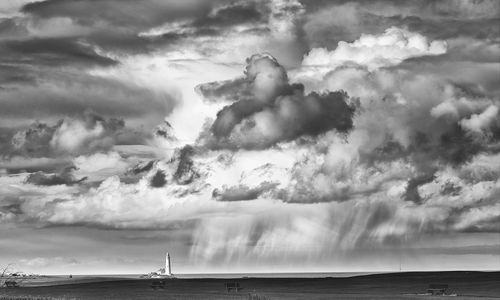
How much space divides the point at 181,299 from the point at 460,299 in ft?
142

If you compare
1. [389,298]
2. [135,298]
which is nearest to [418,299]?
[389,298]

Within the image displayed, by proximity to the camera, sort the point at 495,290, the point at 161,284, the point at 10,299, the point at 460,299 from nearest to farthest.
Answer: the point at 10,299 < the point at 460,299 < the point at 495,290 < the point at 161,284

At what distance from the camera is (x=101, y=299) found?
119 m

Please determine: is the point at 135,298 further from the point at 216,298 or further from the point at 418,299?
the point at 418,299

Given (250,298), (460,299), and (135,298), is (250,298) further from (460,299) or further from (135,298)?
(460,299)

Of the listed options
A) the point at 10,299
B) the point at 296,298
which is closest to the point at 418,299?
the point at 296,298

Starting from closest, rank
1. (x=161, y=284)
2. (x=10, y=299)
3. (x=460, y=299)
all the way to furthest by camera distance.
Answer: (x=10, y=299) → (x=460, y=299) → (x=161, y=284)

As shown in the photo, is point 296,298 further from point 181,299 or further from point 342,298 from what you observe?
point 181,299

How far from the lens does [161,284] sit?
171250 mm

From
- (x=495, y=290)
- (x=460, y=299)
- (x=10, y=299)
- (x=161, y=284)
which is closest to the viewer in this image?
(x=10, y=299)

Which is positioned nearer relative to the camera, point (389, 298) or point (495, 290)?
point (389, 298)

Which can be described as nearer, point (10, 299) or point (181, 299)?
point (10, 299)

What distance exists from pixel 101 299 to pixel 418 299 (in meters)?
49.7

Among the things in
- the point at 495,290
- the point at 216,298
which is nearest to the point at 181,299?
the point at 216,298
